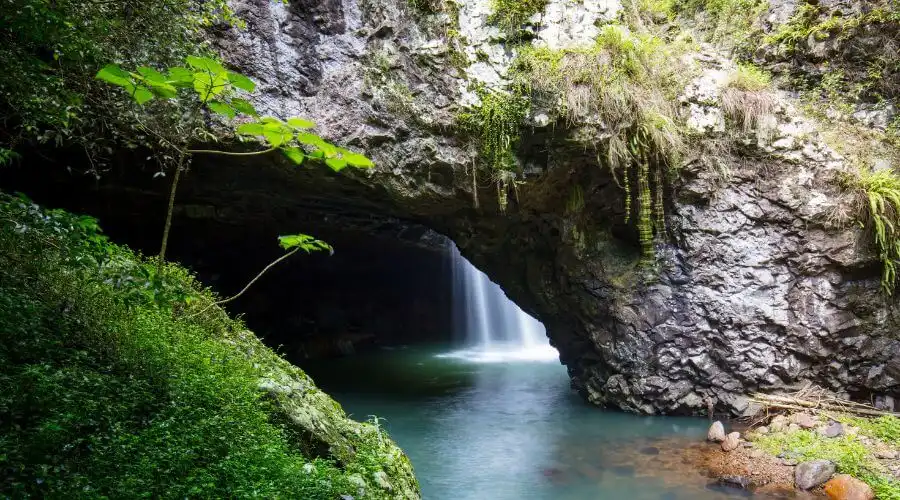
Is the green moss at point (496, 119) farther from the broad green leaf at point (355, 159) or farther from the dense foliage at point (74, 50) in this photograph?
the broad green leaf at point (355, 159)

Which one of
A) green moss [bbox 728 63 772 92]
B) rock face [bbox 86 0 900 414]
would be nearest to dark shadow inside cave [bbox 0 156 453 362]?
rock face [bbox 86 0 900 414]

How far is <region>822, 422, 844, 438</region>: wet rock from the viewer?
6.33 meters

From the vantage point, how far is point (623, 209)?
26.1 feet

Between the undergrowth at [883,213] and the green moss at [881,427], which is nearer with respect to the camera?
the green moss at [881,427]

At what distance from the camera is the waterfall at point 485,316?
1780 centimetres

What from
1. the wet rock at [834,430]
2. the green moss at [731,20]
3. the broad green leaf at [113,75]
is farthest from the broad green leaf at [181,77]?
the green moss at [731,20]

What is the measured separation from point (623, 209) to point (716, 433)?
3.32 m

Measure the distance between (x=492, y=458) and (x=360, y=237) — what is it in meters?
9.37

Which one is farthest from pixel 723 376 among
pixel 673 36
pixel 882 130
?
pixel 673 36

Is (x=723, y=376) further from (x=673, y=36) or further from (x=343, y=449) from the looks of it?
(x=343, y=449)

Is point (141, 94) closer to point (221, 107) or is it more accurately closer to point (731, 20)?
point (221, 107)

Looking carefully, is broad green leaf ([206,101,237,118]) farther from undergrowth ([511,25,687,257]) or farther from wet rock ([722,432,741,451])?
wet rock ([722,432,741,451])

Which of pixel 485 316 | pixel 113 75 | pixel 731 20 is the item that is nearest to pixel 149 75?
pixel 113 75

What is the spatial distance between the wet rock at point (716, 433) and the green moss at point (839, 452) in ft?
1.33
